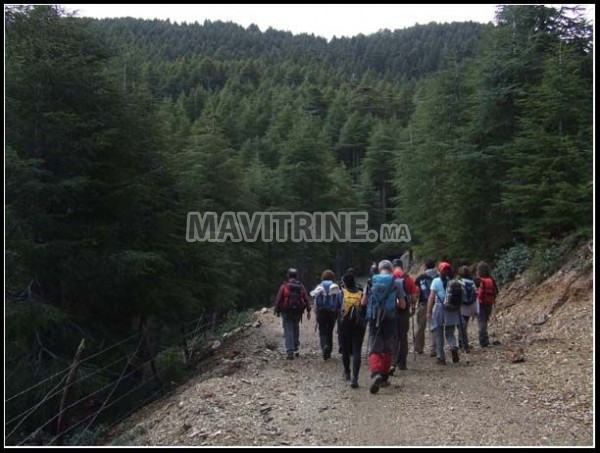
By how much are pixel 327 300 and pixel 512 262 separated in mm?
9426

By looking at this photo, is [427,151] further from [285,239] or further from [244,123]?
[244,123]

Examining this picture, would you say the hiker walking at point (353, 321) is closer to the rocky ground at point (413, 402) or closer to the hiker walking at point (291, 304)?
the rocky ground at point (413, 402)

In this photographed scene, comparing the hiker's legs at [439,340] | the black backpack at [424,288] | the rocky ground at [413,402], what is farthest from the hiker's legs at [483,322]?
the hiker's legs at [439,340]

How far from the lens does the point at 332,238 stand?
132 feet

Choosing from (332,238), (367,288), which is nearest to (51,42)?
(367,288)

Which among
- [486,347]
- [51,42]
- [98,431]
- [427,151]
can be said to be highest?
[51,42]

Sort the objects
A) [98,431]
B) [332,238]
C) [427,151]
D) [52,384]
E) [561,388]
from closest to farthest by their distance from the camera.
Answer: [561,388] < [98,431] < [52,384] < [427,151] < [332,238]

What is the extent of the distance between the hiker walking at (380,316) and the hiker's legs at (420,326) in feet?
9.47

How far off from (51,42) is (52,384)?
854cm

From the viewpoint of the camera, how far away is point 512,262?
1730cm

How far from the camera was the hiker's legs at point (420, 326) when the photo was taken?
36.5 feet

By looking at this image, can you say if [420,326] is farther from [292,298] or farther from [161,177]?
[161,177]

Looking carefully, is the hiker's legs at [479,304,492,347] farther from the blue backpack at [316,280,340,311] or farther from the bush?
the bush

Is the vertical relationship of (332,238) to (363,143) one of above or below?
below
